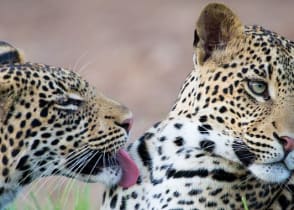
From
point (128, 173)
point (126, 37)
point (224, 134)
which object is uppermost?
point (224, 134)

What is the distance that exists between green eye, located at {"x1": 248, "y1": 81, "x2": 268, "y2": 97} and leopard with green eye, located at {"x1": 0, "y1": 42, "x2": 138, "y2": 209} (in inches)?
34.5

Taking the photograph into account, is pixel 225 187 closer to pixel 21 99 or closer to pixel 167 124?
pixel 167 124

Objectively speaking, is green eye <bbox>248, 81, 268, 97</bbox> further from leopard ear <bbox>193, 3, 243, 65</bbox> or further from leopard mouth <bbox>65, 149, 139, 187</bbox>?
leopard mouth <bbox>65, 149, 139, 187</bbox>

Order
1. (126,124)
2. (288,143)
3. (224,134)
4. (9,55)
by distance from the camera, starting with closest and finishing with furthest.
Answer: (288,143) → (224,134) → (126,124) → (9,55)

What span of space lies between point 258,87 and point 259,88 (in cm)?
1

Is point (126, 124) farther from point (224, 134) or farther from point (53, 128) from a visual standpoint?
point (224, 134)

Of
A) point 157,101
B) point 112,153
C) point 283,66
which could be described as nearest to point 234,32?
point 283,66

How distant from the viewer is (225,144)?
387 inches

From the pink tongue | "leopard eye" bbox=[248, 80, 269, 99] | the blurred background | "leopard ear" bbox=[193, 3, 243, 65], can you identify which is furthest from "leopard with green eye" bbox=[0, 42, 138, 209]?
the blurred background

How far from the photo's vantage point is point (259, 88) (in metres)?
9.84

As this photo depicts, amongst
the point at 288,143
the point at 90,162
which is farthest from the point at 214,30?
the point at 90,162

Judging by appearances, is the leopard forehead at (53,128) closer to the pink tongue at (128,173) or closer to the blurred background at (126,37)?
the pink tongue at (128,173)

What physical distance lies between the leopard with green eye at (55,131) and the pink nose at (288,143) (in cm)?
106

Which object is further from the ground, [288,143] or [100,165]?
[288,143]
